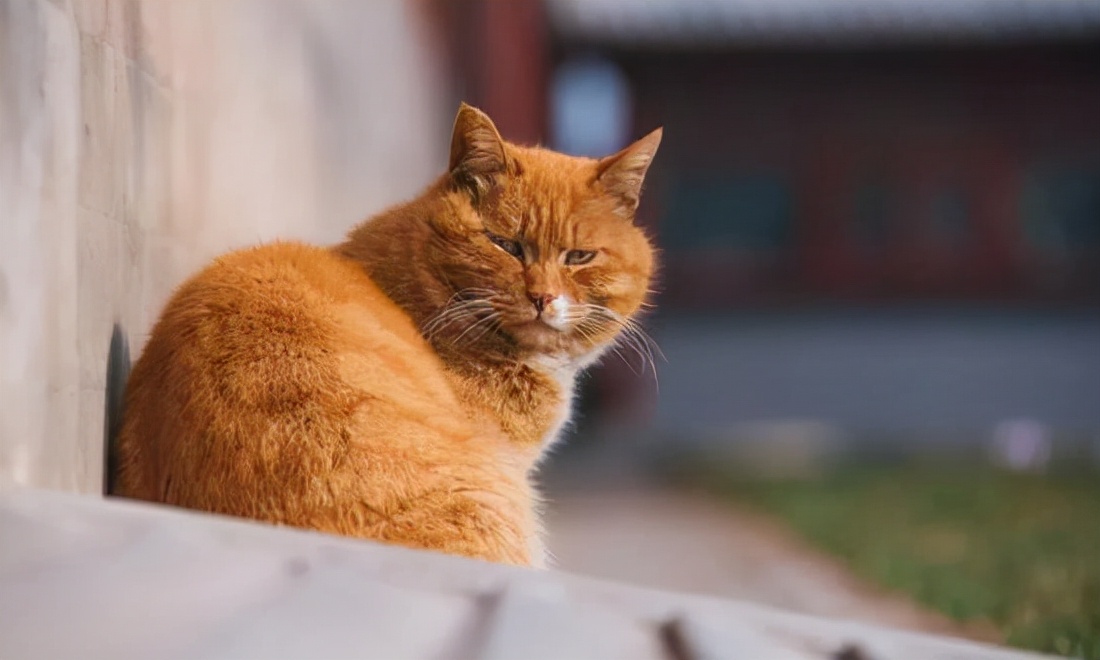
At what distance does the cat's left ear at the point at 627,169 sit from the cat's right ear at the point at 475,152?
0.11 metres

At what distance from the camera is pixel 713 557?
293 cm

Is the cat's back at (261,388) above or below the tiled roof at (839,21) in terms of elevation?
below

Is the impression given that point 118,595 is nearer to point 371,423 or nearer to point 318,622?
point 318,622

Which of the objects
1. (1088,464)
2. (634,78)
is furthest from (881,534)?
(634,78)

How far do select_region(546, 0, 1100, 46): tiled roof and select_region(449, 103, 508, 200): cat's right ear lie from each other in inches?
143

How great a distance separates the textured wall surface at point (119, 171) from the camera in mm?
689

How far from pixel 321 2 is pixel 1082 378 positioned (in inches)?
174

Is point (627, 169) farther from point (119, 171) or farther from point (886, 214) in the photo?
point (886, 214)

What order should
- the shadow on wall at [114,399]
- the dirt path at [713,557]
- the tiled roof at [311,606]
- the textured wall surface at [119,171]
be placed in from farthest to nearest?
the dirt path at [713,557]
the shadow on wall at [114,399]
the textured wall surface at [119,171]
the tiled roof at [311,606]

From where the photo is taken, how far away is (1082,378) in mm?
4793

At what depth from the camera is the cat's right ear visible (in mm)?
939

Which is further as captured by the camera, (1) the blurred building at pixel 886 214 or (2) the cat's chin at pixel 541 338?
(1) the blurred building at pixel 886 214

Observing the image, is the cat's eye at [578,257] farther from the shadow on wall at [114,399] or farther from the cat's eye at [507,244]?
the shadow on wall at [114,399]

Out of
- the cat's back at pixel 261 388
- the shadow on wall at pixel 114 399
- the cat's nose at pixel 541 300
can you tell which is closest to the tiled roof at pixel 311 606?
the cat's back at pixel 261 388
